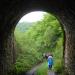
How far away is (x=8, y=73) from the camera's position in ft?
53.8

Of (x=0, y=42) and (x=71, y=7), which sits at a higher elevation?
(x=71, y=7)

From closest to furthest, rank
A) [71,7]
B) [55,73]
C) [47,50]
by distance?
1. [71,7]
2. [55,73]
3. [47,50]

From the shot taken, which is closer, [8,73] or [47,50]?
[8,73]

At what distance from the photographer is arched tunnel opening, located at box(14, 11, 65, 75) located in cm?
2019

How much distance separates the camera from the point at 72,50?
598 inches

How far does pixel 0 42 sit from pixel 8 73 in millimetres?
3377

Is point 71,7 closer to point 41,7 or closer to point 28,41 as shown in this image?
point 41,7

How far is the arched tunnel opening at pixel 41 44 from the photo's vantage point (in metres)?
20.2

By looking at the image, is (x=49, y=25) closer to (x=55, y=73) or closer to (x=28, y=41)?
(x=28, y=41)

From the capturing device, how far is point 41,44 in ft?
92.6

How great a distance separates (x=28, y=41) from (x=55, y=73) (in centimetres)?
422

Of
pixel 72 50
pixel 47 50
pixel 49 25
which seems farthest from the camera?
pixel 47 50

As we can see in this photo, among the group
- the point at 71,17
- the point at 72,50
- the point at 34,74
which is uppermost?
the point at 71,17

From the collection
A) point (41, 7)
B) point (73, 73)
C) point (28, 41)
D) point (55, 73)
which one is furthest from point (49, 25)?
point (73, 73)
